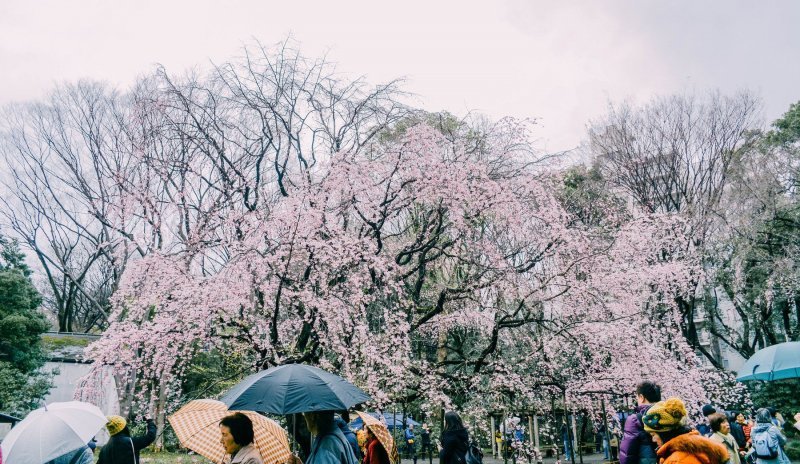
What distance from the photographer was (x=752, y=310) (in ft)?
62.1

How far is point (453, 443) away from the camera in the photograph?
494 centimetres

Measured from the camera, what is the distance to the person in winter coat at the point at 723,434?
4.98 meters

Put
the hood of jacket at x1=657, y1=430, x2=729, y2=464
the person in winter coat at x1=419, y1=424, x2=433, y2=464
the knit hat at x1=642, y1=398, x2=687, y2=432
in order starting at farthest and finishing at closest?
the person in winter coat at x1=419, y1=424, x2=433, y2=464
the knit hat at x1=642, y1=398, x2=687, y2=432
the hood of jacket at x1=657, y1=430, x2=729, y2=464

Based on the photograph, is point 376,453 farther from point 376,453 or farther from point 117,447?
point 117,447

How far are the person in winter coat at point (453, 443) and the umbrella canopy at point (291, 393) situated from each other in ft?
4.71

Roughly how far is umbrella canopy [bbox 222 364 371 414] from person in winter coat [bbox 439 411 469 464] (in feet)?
4.71

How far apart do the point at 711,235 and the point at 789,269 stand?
259 centimetres

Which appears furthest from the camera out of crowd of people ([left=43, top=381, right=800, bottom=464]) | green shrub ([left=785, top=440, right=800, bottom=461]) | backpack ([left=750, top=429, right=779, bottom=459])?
green shrub ([left=785, top=440, right=800, bottom=461])

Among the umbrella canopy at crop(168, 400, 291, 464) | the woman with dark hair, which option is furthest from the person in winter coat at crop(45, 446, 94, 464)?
the woman with dark hair

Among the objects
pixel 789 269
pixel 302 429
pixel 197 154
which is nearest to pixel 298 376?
pixel 302 429

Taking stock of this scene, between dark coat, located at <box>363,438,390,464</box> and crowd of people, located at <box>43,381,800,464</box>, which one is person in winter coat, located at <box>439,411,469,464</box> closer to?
crowd of people, located at <box>43,381,800,464</box>

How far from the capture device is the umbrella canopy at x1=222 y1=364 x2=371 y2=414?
3.48 metres

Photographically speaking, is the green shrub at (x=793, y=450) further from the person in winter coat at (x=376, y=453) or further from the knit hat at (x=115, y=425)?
the knit hat at (x=115, y=425)

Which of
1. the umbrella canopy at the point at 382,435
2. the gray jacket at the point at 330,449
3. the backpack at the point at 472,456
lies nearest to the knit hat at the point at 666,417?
the gray jacket at the point at 330,449
